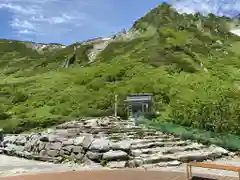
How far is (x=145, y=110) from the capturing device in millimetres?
28516

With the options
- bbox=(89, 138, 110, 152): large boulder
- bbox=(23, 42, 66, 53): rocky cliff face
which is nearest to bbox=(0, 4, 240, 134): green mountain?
bbox=(89, 138, 110, 152): large boulder

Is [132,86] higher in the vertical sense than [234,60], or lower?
lower

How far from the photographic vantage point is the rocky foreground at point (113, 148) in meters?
17.0

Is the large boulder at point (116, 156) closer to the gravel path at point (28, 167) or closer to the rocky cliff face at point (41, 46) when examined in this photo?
the gravel path at point (28, 167)

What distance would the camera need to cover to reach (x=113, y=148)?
58.4ft

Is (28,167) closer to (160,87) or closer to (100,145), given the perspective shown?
(100,145)

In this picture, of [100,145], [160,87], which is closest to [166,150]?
A: [100,145]

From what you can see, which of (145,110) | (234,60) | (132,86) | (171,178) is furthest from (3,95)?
(171,178)

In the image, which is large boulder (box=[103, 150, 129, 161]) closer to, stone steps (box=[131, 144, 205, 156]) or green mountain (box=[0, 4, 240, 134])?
stone steps (box=[131, 144, 205, 156])

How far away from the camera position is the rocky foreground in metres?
17.0

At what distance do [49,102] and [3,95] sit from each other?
10520 millimetres

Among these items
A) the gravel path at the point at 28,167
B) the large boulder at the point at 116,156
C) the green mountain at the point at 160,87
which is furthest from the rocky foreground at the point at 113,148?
the green mountain at the point at 160,87

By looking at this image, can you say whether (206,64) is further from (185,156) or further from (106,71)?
(185,156)

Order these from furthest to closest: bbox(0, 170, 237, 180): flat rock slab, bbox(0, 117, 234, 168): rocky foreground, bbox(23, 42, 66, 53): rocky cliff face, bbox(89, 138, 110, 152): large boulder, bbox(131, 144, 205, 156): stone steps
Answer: bbox(23, 42, 66, 53): rocky cliff face
bbox(89, 138, 110, 152): large boulder
bbox(131, 144, 205, 156): stone steps
bbox(0, 117, 234, 168): rocky foreground
bbox(0, 170, 237, 180): flat rock slab
